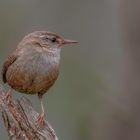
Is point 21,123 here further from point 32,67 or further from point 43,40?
point 43,40

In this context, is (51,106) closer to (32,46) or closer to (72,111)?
(72,111)

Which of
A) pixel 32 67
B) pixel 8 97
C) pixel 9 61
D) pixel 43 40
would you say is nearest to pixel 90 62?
pixel 43 40

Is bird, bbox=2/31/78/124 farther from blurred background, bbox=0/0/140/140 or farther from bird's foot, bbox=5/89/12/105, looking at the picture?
blurred background, bbox=0/0/140/140

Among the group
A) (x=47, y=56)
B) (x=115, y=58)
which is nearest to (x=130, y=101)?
(x=115, y=58)

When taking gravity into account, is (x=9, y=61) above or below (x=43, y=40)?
below

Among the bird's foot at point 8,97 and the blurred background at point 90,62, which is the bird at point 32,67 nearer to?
the bird's foot at point 8,97
